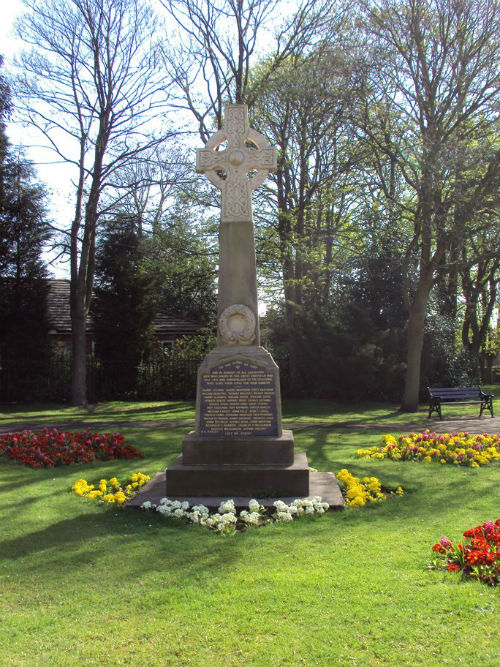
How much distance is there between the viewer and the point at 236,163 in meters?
7.99

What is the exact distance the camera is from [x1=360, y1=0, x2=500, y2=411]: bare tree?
52.5 ft

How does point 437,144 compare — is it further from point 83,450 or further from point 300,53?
point 83,450

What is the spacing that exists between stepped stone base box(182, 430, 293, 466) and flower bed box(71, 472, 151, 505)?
0.87 m

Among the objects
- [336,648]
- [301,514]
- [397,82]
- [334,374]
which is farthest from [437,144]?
[336,648]

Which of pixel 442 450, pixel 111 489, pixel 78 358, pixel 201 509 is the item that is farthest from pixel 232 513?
pixel 78 358

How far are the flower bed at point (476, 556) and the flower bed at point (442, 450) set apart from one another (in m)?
4.37

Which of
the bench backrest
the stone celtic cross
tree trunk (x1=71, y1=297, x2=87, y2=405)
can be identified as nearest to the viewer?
the stone celtic cross

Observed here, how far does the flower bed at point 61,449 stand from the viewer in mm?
9461

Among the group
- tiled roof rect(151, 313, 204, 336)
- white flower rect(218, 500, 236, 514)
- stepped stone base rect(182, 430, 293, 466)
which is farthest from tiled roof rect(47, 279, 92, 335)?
white flower rect(218, 500, 236, 514)

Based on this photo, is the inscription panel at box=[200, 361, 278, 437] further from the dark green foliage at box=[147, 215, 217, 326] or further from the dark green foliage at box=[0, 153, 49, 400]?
the dark green foliage at box=[0, 153, 49, 400]

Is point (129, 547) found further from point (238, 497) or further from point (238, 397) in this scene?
point (238, 397)

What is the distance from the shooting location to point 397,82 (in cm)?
1723

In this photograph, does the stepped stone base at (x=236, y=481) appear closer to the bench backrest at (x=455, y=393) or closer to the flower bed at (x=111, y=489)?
the flower bed at (x=111, y=489)

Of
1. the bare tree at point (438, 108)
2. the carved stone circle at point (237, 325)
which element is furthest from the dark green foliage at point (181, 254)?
the carved stone circle at point (237, 325)
